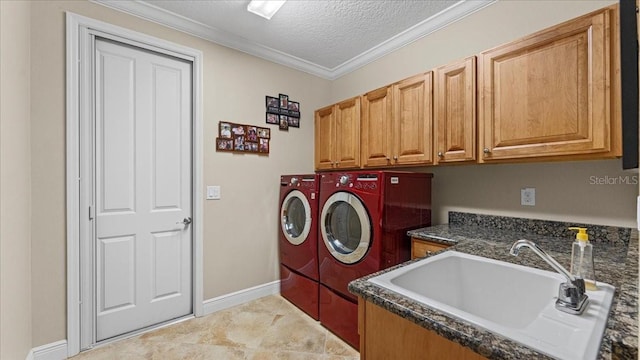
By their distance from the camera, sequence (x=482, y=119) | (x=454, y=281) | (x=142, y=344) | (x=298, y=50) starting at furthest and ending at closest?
(x=298, y=50), (x=142, y=344), (x=482, y=119), (x=454, y=281)

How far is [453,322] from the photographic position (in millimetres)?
661

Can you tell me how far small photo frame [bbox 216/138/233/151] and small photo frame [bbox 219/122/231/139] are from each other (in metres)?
0.04

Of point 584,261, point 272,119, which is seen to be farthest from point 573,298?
point 272,119

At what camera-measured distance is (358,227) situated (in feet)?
6.70

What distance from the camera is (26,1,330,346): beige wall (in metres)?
1.75

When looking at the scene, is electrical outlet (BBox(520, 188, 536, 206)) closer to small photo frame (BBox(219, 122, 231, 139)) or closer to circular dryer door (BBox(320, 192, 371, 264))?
circular dryer door (BBox(320, 192, 371, 264))

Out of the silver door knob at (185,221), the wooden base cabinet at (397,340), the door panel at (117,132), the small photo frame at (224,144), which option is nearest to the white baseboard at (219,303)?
the silver door knob at (185,221)

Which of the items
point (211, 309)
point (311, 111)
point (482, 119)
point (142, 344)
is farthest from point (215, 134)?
point (482, 119)

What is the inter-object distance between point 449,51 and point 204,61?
6.98 feet

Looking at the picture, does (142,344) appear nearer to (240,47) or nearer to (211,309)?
(211,309)

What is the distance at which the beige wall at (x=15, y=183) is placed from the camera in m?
1.26

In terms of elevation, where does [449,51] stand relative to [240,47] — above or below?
below

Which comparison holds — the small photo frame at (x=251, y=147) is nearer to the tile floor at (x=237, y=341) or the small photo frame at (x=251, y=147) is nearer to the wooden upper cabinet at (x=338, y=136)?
the wooden upper cabinet at (x=338, y=136)

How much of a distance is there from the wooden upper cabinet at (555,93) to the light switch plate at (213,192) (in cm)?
214
